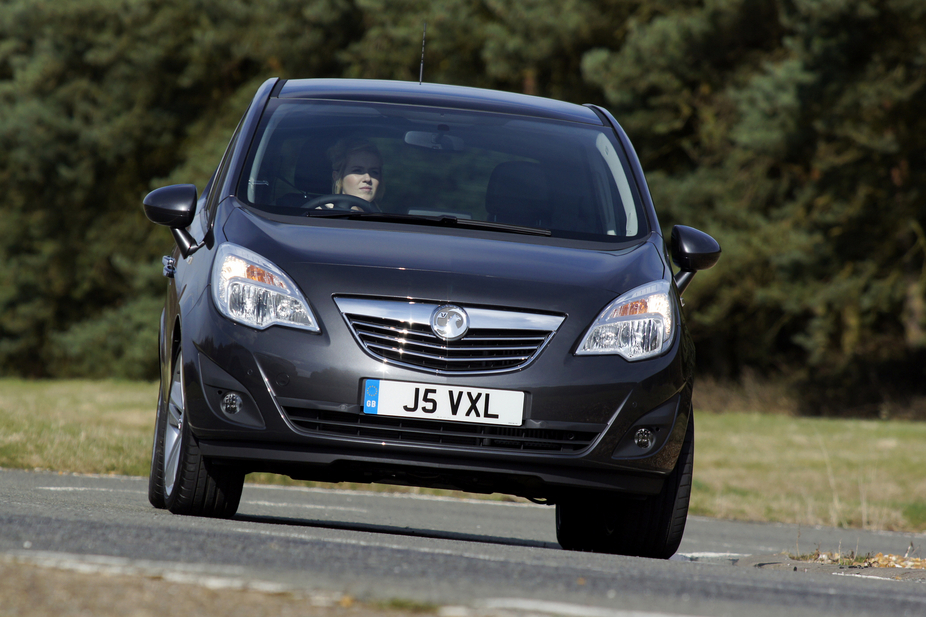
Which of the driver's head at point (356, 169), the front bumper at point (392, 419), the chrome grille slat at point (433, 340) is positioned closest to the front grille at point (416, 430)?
the front bumper at point (392, 419)

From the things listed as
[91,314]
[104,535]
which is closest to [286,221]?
[104,535]

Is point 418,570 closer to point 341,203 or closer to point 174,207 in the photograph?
point 341,203

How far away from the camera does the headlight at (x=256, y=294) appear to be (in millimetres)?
5031

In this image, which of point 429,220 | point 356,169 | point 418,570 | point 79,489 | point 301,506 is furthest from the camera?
point 301,506

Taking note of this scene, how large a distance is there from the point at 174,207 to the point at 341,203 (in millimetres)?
722

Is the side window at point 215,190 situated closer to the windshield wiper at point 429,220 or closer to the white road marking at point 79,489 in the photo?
the windshield wiper at point 429,220

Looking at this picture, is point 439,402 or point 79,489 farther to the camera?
point 79,489

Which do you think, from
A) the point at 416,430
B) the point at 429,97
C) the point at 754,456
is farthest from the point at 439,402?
the point at 754,456

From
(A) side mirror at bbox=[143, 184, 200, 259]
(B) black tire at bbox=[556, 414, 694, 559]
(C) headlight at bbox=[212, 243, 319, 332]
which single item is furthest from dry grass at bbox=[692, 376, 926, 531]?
(C) headlight at bbox=[212, 243, 319, 332]

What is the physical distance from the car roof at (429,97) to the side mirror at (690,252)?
986mm

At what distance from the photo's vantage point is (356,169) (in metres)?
6.02

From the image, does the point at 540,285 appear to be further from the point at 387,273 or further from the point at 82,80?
the point at 82,80

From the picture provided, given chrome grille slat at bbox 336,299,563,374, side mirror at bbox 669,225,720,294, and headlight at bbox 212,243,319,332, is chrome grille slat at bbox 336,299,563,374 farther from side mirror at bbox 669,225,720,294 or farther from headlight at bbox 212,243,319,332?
side mirror at bbox 669,225,720,294

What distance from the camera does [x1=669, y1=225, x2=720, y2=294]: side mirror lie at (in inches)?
231
